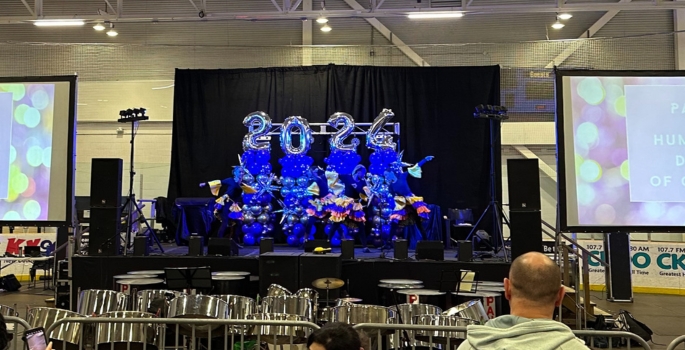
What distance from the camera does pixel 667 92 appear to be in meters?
5.59

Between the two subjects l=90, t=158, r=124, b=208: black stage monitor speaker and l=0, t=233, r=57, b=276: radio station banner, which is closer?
l=90, t=158, r=124, b=208: black stage monitor speaker

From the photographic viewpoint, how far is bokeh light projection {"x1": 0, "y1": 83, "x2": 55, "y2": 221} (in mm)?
6746

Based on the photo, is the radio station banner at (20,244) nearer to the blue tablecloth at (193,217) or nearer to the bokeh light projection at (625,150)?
the blue tablecloth at (193,217)

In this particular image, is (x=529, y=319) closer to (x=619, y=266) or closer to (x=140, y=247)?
(x=140, y=247)

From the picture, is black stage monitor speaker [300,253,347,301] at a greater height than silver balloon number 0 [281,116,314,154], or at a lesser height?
lesser

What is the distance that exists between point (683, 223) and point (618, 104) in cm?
128

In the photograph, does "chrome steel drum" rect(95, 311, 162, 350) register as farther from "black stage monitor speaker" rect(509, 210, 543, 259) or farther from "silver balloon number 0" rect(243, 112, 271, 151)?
"silver balloon number 0" rect(243, 112, 271, 151)

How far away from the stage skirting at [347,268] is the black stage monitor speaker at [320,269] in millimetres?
671

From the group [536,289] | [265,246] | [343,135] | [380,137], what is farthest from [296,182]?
[536,289]

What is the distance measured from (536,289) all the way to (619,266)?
8934 mm

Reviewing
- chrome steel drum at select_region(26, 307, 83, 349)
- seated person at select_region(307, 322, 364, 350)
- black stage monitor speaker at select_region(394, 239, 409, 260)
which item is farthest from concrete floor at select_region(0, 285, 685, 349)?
seated person at select_region(307, 322, 364, 350)

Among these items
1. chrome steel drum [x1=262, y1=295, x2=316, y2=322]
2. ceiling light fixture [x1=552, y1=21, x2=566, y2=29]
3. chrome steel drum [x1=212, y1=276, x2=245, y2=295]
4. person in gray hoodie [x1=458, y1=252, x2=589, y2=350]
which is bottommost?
chrome steel drum [x1=212, y1=276, x2=245, y2=295]

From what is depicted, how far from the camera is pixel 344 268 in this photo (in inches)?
325

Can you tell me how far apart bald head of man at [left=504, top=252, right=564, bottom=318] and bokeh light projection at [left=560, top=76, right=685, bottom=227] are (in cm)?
431
